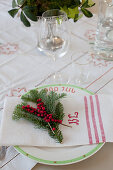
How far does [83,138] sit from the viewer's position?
1.58 feet

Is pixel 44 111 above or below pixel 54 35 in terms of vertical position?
below

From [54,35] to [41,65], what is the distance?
0.38 feet

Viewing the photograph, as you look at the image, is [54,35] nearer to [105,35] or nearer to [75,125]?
[105,35]

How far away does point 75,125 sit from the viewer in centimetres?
52

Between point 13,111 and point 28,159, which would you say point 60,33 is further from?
point 28,159

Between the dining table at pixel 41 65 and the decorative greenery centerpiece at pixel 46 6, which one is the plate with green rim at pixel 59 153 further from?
the decorative greenery centerpiece at pixel 46 6

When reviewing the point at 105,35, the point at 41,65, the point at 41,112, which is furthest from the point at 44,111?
the point at 105,35

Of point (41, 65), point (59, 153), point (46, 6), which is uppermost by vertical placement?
point (46, 6)

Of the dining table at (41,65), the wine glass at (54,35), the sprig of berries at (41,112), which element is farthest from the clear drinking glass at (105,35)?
the sprig of berries at (41,112)

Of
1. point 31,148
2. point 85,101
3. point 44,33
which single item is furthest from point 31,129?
point 44,33

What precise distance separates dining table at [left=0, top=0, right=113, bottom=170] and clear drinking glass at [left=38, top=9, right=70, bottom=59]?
5cm

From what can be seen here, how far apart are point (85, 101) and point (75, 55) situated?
0.26 meters

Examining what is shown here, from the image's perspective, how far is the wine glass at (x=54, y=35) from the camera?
0.65m

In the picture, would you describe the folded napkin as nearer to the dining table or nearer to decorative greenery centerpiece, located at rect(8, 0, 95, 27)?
the dining table
